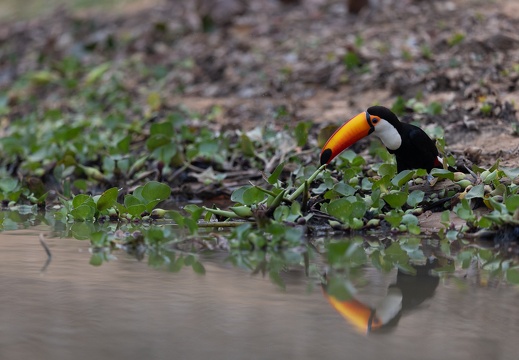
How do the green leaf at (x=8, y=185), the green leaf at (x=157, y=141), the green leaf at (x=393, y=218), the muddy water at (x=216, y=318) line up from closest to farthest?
the muddy water at (x=216, y=318) → the green leaf at (x=393, y=218) → the green leaf at (x=8, y=185) → the green leaf at (x=157, y=141)

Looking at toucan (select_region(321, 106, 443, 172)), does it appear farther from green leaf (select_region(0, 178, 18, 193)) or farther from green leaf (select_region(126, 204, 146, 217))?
green leaf (select_region(0, 178, 18, 193))

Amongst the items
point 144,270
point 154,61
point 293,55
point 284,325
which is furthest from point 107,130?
point 284,325

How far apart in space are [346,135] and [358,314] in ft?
6.86

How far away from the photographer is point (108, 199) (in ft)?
15.1

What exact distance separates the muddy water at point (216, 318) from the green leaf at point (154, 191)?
0.92m

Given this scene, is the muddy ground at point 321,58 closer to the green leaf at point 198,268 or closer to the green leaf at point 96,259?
the green leaf at point 198,268

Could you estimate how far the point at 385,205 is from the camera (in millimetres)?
4457

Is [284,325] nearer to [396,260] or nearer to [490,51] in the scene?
[396,260]

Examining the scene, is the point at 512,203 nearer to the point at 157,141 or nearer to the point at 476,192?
the point at 476,192

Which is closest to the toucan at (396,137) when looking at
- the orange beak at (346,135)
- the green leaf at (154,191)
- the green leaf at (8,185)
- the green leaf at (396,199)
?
the orange beak at (346,135)

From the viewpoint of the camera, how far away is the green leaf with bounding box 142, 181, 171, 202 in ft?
14.7

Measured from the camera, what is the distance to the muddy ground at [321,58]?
6.47 m

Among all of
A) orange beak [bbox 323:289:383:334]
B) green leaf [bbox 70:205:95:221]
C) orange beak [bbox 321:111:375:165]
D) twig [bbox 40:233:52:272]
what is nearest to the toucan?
orange beak [bbox 321:111:375:165]

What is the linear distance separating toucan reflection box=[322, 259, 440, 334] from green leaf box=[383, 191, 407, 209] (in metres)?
0.82
